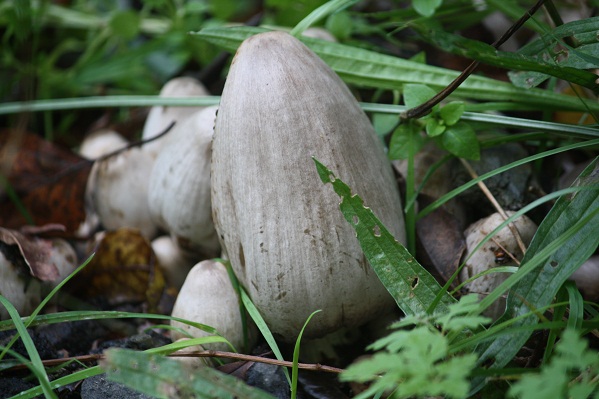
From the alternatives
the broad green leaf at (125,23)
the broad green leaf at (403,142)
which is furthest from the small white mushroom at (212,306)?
the broad green leaf at (125,23)

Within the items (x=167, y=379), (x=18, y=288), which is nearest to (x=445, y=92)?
(x=167, y=379)

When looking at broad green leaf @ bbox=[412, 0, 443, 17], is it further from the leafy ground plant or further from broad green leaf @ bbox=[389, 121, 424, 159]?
broad green leaf @ bbox=[389, 121, 424, 159]

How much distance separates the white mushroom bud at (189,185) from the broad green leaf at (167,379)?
0.59 meters

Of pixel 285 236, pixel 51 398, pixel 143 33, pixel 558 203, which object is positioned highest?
pixel 143 33

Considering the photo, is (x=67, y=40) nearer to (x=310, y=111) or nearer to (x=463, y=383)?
(x=310, y=111)

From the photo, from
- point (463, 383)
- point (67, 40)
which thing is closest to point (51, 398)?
point (463, 383)

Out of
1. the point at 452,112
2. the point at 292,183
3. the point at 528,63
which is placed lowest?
the point at 292,183

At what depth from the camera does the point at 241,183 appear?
1042 millimetres

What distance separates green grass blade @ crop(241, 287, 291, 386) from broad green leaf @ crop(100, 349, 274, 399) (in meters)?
0.27

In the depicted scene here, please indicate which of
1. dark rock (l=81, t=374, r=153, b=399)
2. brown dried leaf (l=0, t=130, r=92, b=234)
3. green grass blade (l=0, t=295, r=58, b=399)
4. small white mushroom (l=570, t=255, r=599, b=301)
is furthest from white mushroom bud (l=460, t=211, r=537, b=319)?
brown dried leaf (l=0, t=130, r=92, b=234)

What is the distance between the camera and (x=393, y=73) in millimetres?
1307

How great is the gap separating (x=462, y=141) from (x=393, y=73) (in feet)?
0.75

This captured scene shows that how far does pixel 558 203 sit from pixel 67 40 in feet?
6.18

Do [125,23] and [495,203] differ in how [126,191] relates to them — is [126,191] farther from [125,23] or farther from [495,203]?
[495,203]
